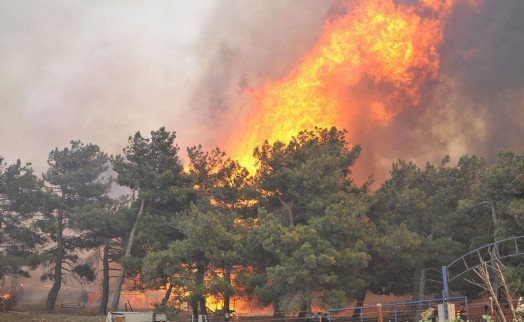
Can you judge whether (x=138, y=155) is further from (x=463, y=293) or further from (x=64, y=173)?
(x=463, y=293)

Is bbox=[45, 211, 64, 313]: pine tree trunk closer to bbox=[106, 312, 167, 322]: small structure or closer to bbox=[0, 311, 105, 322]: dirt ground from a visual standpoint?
bbox=[0, 311, 105, 322]: dirt ground

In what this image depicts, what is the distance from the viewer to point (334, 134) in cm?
5034

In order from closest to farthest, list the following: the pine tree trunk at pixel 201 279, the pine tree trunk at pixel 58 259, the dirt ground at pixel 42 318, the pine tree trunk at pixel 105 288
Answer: the pine tree trunk at pixel 201 279 → the dirt ground at pixel 42 318 → the pine tree trunk at pixel 58 259 → the pine tree trunk at pixel 105 288

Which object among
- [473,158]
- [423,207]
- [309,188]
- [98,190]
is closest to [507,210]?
[423,207]

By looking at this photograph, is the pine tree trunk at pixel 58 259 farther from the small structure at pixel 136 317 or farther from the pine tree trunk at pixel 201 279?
the pine tree trunk at pixel 201 279

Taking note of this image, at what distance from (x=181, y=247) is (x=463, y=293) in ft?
86.1

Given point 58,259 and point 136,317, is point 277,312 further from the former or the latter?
point 58,259

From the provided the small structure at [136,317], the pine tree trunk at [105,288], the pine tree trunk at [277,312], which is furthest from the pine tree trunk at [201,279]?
the pine tree trunk at [105,288]

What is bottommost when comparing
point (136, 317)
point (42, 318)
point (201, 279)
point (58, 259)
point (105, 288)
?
point (42, 318)

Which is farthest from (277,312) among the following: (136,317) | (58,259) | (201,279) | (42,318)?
(58,259)

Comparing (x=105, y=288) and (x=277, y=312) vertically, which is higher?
(x=105, y=288)

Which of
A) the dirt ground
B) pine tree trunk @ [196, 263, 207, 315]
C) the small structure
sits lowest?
the dirt ground

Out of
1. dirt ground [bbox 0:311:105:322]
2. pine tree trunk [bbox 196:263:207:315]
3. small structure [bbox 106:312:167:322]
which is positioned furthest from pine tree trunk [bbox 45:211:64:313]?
pine tree trunk [bbox 196:263:207:315]

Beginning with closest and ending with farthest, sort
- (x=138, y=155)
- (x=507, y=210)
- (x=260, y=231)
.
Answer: (x=507, y=210), (x=260, y=231), (x=138, y=155)
